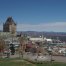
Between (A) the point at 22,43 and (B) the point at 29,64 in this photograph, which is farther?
(A) the point at 22,43

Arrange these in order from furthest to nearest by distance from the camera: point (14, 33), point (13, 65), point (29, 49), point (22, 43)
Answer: point (14, 33)
point (29, 49)
point (22, 43)
point (13, 65)

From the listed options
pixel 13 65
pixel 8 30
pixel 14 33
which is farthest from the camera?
pixel 8 30

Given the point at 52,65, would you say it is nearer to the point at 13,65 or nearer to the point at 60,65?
the point at 60,65

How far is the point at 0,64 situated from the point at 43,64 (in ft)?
12.7

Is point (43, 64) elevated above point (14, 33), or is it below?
below

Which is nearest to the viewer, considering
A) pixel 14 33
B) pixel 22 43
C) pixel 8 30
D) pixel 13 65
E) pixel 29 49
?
pixel 13 65

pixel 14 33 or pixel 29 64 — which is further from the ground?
pixel 14 33

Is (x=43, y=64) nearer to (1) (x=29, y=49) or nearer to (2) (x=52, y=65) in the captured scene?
(2) (x=52, y=65)

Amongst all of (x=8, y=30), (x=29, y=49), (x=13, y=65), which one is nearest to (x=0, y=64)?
(x=13, y=65)

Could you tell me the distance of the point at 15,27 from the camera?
74.9 meters

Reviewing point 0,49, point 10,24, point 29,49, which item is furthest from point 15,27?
point 0,49

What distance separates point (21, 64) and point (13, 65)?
32.5 inches

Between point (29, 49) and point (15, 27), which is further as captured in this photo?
point (15, 27)

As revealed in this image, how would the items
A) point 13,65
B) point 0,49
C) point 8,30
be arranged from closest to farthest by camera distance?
point 13,65 < point 0,49 < point 8,30
